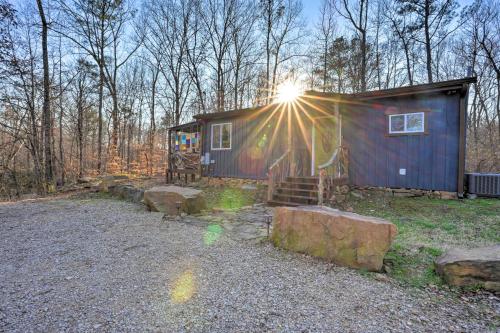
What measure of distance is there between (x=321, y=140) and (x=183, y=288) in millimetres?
7832

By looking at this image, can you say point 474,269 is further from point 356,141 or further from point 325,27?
point 325,27

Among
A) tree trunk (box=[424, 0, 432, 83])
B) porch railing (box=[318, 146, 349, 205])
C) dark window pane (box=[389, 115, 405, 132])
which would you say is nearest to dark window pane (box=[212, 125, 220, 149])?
porch railing (box=[318, 146, 349, 205])

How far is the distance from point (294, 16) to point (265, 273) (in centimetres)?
2037

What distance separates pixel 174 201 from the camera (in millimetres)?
6555

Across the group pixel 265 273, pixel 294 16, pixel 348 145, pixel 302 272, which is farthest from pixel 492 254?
pixel 294 16

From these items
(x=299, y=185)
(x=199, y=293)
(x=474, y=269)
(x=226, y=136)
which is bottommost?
(x=199, y=293)

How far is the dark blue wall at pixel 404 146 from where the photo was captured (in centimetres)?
716

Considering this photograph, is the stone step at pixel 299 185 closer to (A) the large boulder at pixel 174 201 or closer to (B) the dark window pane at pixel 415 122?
(A) the large boulder at pixel 174 201

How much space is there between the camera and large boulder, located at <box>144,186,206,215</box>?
652cm

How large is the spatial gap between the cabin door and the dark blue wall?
2.83ft

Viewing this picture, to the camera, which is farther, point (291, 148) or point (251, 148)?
point (251, 148)

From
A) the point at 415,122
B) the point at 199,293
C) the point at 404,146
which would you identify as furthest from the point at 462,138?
the point at 199,293

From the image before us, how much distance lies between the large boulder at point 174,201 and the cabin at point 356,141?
2.07 meters

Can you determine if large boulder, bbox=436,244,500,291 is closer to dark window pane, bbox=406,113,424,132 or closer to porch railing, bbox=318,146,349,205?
porch railing, bbox=318,146,349,205
